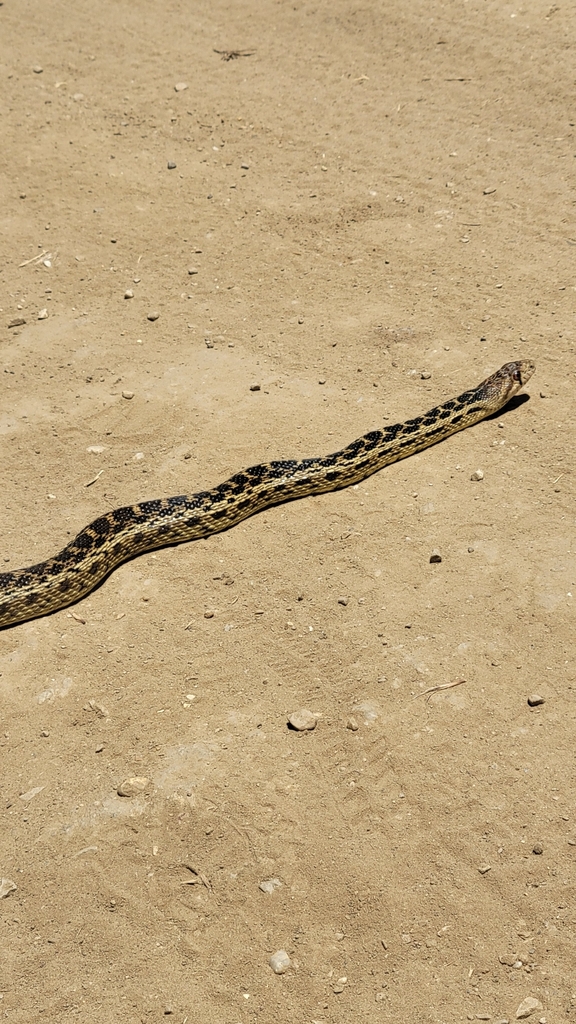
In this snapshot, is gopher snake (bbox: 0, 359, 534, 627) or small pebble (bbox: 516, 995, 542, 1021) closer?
small pebble (bbox: 516, 995, 542, 1021)

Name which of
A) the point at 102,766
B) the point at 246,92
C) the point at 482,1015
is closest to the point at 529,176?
the point at 246,92

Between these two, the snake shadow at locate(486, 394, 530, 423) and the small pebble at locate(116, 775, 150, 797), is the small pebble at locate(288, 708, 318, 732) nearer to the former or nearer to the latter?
the small pebble at locate(116, 775, 150, 797)

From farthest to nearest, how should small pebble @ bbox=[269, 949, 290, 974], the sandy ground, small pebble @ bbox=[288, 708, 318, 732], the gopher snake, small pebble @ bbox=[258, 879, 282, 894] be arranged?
1. the gopher snake
2. small pebble @ bbox=[288, 708, 318, 732]
3. small pebble @ bbox=[258, 879, 282, 894]
4. the sandy ground
5. small pebble @ bbox=[269, 949, 290, 974]

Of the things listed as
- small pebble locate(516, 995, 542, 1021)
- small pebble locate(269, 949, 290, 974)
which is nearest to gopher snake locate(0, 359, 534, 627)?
small pebble locate(269, 949, 290, 974)

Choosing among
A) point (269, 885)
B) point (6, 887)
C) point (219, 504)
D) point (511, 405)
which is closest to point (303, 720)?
point (269, 885)

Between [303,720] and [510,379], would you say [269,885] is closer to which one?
[303,720]

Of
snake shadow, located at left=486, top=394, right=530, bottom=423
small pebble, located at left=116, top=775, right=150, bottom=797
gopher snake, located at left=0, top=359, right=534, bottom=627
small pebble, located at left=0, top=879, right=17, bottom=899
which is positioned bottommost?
small pebble, located at left=0, top=879, right=17, bottom=899

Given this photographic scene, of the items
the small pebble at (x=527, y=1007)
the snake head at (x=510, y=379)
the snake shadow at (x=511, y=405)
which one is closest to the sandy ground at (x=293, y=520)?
the small pebble at (x=527, y=1007)

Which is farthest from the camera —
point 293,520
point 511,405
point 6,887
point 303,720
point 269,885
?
point 511,405
